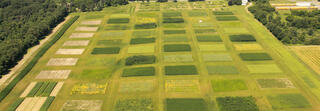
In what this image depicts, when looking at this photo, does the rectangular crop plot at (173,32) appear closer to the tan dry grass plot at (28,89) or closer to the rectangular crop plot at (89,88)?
the rectangular crop plot at (89,88)

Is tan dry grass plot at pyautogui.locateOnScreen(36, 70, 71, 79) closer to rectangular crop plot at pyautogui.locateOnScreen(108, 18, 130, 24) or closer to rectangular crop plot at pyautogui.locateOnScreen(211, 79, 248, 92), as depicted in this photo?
rectangular crop plot at pyautogui.locateOnScreen(108, 18, 130, 24)

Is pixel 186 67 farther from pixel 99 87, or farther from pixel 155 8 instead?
pixel 155 8

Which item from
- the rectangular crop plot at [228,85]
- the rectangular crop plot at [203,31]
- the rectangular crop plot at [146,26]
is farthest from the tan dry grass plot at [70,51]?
the rectangular crop plot at [228,85]

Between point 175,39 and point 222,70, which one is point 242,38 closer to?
point 222,70

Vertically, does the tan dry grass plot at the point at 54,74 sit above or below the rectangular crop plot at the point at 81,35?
below

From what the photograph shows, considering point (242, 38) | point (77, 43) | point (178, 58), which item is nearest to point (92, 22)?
point (77, 43)
